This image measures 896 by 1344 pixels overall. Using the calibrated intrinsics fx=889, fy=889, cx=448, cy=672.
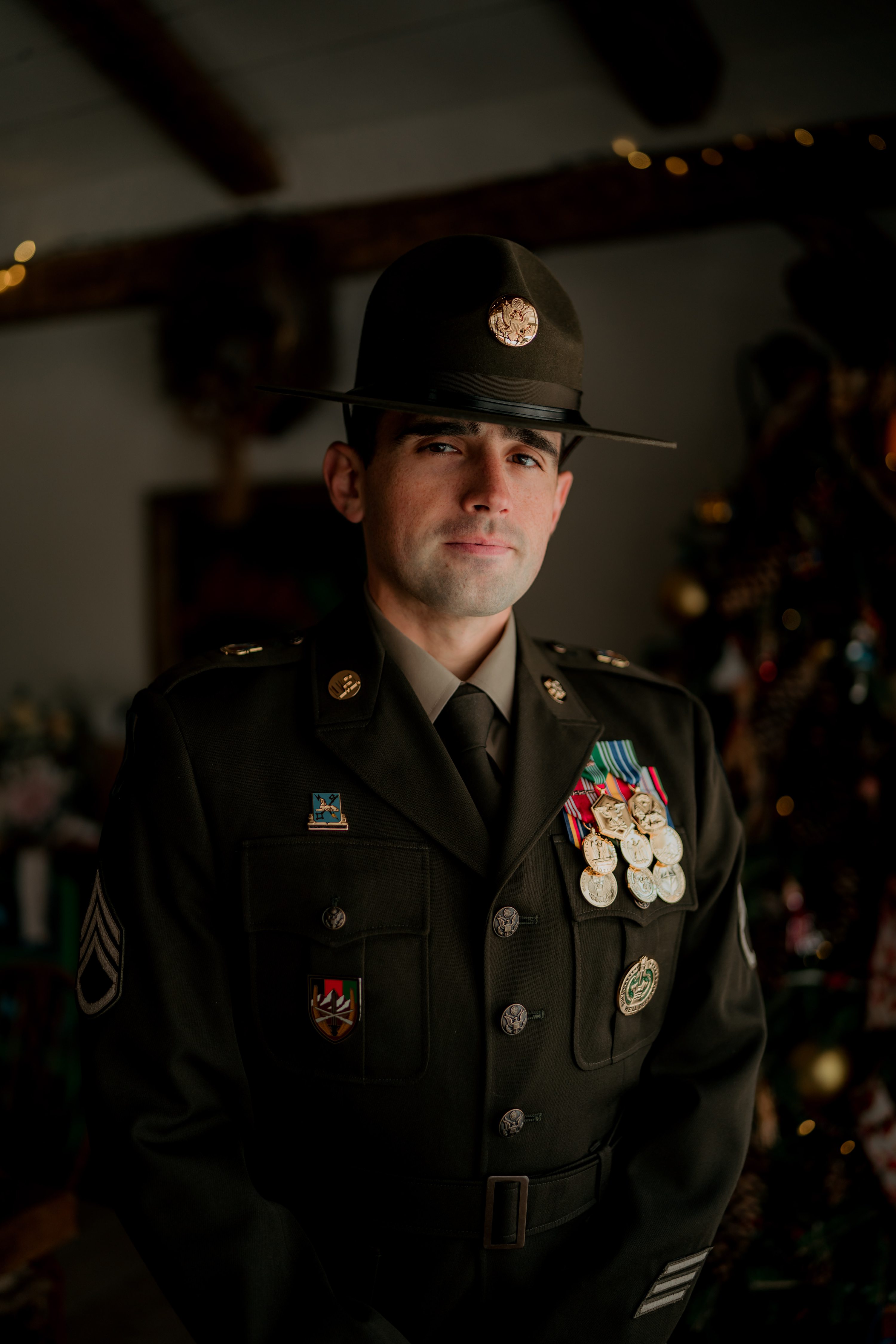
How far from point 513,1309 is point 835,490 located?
1485 millimetres

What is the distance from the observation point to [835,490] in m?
1.75

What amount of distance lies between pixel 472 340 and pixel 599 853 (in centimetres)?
60

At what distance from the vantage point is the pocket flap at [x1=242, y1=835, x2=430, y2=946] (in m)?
0.93

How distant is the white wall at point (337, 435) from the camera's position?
7.75ft

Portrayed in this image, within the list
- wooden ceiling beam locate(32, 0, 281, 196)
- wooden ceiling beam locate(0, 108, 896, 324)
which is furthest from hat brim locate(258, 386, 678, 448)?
wooden ceiling beam locate(32, 0, 281, 196)

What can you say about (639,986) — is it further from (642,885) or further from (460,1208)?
(460,1208)

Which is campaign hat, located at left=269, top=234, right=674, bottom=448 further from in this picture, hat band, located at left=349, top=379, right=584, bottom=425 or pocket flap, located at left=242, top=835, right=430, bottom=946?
pocket flap, located at left=242, top=835, right=430, bottom=946

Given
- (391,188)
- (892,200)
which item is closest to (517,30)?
(391,188)

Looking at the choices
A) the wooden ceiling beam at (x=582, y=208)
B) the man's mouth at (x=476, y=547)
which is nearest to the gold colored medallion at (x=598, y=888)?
the man's mouth at (x=476, y=547)

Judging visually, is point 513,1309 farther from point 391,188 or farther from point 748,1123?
point 391,188

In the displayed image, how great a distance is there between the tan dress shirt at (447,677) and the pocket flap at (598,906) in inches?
4.8

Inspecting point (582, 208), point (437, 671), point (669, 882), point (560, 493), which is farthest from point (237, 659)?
point (582, 208)

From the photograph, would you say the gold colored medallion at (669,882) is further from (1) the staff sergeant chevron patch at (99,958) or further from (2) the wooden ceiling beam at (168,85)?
(2) the wooden ceiling beam at (168,85)

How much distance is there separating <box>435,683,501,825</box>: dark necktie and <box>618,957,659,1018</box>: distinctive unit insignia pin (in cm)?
24
